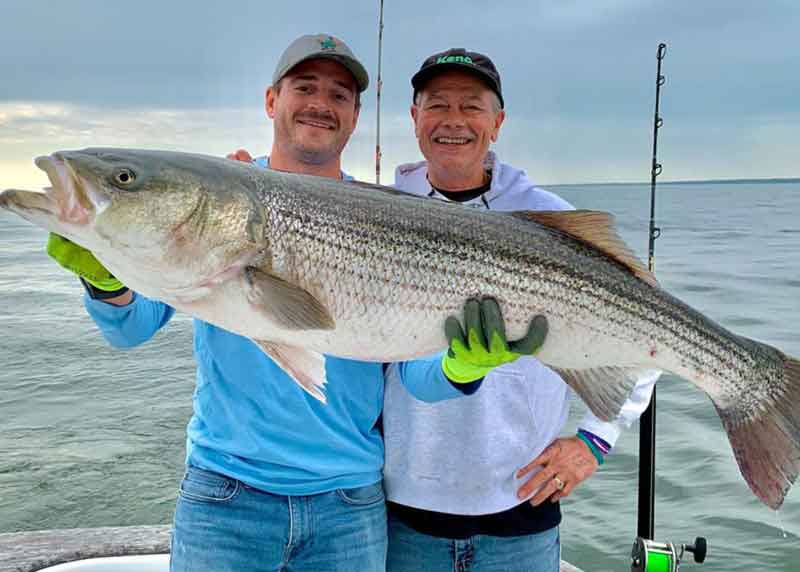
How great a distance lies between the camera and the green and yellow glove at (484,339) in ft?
8.87

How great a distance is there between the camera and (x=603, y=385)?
120 inches

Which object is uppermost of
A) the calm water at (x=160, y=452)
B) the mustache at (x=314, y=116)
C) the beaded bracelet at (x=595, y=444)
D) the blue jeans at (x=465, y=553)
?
the mustache at (x=314, y=116)

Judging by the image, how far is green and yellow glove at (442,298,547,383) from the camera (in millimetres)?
2705

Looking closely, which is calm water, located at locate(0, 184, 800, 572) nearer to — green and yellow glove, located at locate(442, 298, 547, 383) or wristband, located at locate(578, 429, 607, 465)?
wristband, located at locate(578, 429, 607, 465)

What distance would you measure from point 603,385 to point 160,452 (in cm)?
779

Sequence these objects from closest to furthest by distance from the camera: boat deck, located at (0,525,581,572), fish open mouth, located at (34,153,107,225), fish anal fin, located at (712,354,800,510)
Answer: fish open mouth, located at (34,153,107,225) → fish anal fin, located at (712,354,800,510) → boat deck, located at (0,525,581,572)

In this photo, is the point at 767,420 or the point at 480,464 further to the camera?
the point at 480,464

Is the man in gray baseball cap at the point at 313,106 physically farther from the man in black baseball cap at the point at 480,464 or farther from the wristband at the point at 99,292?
the wristband at the point at 99,292

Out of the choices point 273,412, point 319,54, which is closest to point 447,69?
point 319,54

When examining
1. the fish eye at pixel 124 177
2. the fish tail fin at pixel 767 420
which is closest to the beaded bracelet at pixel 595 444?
the fish tail fin at pixel 767 420

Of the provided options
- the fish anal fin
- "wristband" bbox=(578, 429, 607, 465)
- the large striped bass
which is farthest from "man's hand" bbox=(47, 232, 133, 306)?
the fish anal fin

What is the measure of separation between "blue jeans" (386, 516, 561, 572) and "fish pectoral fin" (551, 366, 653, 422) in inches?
27.6

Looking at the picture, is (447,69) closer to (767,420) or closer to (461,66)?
(461,66)

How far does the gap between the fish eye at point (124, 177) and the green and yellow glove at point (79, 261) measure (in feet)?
1.13
